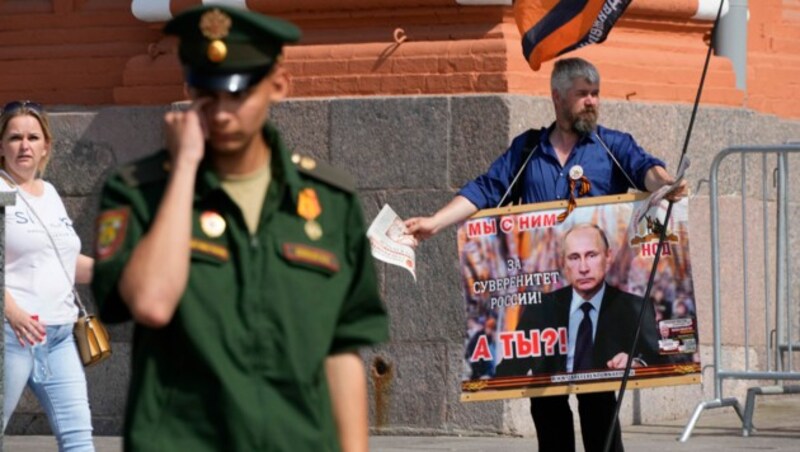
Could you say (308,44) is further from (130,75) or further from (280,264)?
(280,264)

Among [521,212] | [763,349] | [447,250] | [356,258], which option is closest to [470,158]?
[447,250]

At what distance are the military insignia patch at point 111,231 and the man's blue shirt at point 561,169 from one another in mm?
4356

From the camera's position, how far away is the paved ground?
31.4 ft

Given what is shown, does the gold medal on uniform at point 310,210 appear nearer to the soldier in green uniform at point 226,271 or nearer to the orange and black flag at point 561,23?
the soldier in green uniform at point 226,271

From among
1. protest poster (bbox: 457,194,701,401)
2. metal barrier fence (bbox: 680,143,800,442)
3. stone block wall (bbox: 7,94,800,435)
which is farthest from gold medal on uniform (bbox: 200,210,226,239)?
metal barrier fence (bbox: 680,143,800,442)

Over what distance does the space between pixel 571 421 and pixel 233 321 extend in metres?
4.44

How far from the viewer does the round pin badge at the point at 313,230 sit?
151 inches

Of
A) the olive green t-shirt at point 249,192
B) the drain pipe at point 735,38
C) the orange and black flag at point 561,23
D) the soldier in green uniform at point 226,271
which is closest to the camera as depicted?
the soldier in green uniform at point 226,271

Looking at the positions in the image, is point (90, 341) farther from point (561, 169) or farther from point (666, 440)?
point (666, 440)

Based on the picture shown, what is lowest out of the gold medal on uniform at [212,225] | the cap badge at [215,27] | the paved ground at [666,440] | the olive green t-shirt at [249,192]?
the paved ground at [666,440]

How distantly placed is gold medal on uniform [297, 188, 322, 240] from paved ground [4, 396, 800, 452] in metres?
5.65

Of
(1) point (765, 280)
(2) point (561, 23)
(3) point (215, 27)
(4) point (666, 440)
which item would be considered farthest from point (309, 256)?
(1) point (765, 280)

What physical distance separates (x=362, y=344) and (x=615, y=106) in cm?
668

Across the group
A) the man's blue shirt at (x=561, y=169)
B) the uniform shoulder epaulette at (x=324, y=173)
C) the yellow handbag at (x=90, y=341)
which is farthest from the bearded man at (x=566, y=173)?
the uniform shoulder epaulette at (x=324, y=173)
